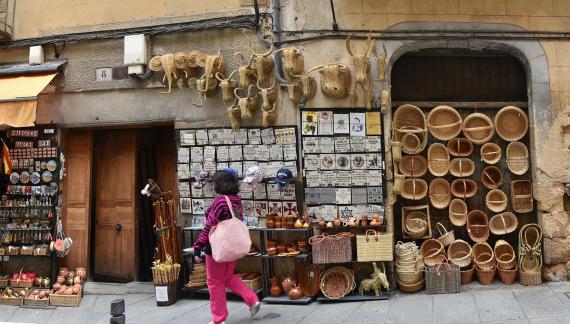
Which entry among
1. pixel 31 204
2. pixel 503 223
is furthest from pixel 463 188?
pixel 31 204

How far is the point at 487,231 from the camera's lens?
6.79m

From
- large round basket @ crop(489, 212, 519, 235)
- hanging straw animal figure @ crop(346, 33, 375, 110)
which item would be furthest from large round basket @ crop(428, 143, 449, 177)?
hanging straw animal figure @ crop(346, 33, 375, 110)

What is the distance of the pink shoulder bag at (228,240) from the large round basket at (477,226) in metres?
3.57

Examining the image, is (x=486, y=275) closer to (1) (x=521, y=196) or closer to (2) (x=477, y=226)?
(2) (x=477, y=226)

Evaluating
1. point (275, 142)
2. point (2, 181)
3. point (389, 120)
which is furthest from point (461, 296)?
point (2, 181)

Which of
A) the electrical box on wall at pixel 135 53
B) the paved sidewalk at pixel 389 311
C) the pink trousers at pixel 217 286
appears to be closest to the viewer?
the pink trousers at pixel 217 286

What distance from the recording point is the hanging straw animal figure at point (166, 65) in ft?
22.4

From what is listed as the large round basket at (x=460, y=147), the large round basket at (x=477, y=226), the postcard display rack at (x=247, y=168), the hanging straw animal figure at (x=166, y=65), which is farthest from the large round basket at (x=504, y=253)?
the hanging straw animal figure at (x=166, y=65)

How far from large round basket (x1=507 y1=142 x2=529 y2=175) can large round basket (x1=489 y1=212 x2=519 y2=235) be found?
65cm

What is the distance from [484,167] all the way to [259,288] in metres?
3.77

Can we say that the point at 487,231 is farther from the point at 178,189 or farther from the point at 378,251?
the point at 178,189

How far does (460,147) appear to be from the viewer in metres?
6.95

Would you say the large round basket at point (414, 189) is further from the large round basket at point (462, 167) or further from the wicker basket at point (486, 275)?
the wicker basket at point (486, 275)

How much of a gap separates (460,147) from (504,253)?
163 cm
